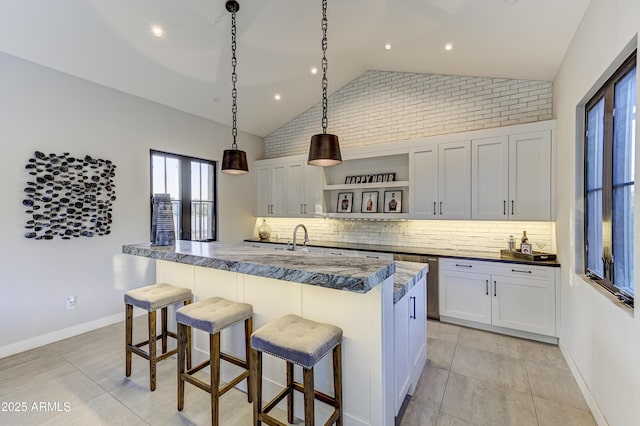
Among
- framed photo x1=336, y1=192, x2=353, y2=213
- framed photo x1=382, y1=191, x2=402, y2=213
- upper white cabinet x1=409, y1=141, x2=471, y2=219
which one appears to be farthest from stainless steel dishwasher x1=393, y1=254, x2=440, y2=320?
framed photo x1=336, y1=192, x2=353, y2=213

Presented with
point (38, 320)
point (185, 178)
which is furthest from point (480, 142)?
point (38, 320)

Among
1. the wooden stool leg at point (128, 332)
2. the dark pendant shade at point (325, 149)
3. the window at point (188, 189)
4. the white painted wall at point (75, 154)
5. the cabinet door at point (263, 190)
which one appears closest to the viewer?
the dark pendant shade at point (325, 149)

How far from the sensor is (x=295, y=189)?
537 centimetres

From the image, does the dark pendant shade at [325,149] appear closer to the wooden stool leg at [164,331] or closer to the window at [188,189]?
the wooden stool leg at [164,331]

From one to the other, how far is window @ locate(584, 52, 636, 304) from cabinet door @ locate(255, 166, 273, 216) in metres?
4.56

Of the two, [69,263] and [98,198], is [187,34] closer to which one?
[98,198]

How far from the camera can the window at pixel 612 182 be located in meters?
1.82

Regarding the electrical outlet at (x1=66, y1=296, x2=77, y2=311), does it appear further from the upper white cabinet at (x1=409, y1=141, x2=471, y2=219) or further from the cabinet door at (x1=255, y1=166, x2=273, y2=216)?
the upper white cabinet at (x1=409, y1=141, x2=471, y2=219)

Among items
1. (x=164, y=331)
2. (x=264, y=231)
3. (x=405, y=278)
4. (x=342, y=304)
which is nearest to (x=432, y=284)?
(x=405, y=278)

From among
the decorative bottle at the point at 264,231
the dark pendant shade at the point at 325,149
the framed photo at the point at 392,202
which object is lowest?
the decorative bottle at the point at 264,231

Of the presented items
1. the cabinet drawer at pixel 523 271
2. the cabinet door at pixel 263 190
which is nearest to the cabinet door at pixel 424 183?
the cabinet drawer at pixel 523 271

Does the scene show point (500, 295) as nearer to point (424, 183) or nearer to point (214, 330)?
point (424, 183)

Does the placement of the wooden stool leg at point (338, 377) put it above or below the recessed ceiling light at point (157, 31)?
below

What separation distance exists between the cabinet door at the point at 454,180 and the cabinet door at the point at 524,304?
3.11 feet
